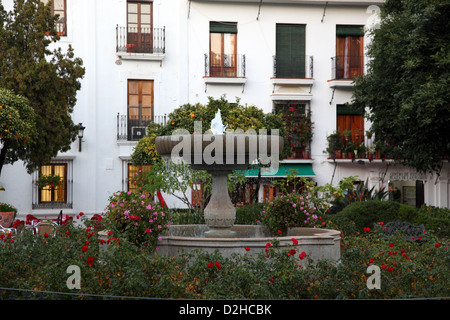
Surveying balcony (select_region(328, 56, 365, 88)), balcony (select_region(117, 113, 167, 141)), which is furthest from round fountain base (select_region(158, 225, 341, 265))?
balcony (select_region(328, 56, 365, 88))

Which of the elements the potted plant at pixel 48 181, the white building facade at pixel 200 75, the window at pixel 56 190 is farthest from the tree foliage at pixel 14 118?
the white building facade at pixel 200 75

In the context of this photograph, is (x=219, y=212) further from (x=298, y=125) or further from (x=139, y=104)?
(x=298, y=125)

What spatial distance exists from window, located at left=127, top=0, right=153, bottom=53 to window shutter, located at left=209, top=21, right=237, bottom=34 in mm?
2179

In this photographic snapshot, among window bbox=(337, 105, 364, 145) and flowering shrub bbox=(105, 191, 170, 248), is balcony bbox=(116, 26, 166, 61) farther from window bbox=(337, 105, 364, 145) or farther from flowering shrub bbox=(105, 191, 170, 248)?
flowering shrub bbox=(105, 191, 170, 248)

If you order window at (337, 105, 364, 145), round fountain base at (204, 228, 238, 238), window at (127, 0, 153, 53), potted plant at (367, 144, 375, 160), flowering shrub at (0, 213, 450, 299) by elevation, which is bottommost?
flowering shrub at (0, 213, 450, 299)

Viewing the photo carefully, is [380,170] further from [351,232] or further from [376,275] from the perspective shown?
[376,275]

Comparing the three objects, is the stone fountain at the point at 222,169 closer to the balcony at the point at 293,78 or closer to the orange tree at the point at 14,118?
the orange tree at the point at 14,118

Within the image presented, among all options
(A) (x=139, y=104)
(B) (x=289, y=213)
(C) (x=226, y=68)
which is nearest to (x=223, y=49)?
(C) (x=226, y=68)

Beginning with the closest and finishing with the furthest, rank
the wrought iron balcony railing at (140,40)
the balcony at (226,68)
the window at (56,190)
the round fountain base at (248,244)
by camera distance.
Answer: the round fountain base at (248,244), the window at (56,190), the wrought iron balcony railing at (140,40), the balcony at (226,68)

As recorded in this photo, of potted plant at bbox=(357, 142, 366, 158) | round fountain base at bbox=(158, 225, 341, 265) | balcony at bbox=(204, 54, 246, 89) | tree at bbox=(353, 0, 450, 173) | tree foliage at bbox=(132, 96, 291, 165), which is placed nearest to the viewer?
round fountain base at bbox=(158, 225, 341, 265)

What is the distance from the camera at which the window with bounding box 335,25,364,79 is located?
21.4 meters

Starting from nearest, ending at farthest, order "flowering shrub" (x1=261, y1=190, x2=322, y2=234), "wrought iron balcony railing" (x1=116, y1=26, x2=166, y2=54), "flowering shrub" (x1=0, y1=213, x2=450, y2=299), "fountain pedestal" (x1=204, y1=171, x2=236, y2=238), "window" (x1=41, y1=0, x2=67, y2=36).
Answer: "flowering shrub" (x1=0, y1=213, x2=450, y2=299) → "fountain pedestal" (x1=204, y1=171, x2=236, y2=238) → "flowering shrub" (x1=261, y1=190, x2=322, y2=234) → "window" (x1=41, y1=0, x2=67, y2=36) → "wrought iron balcony railing" (x1=116, y1=26, x2=166, y2=54)

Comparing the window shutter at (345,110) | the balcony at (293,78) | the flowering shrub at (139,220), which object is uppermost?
the balcony at (293,78)

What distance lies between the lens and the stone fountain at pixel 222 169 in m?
7.14
